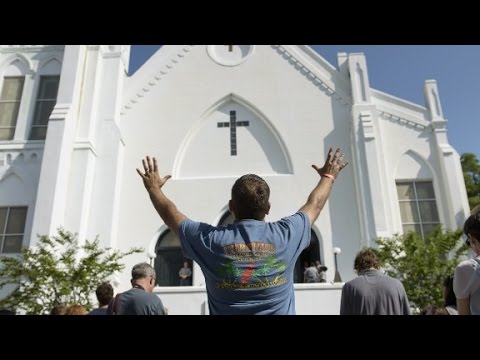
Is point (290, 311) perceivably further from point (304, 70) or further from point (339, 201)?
point (304, 70)

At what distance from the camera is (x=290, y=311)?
6.39 ft

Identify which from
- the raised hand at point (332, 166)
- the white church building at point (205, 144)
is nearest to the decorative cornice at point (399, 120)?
the white church building at point (205, 144)

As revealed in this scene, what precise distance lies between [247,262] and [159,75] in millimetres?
16779

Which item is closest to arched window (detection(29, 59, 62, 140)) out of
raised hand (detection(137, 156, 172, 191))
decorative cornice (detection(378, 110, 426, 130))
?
decorative cornice (detection(378, 110, 426, 130))

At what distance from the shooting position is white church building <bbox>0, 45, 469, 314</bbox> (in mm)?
14617

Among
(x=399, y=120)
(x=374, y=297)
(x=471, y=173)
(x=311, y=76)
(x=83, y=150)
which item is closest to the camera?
(x=374, y=297)

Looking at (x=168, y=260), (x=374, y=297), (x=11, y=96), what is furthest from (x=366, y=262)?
(x=11, y=96)

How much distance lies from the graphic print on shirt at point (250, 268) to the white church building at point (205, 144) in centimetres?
1205

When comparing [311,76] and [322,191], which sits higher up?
[311,76]

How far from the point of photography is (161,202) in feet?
7.08

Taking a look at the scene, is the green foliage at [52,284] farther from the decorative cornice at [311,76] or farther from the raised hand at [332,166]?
the decorative cornice at [311,76]

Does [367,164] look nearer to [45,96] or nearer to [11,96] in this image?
[45,96]
